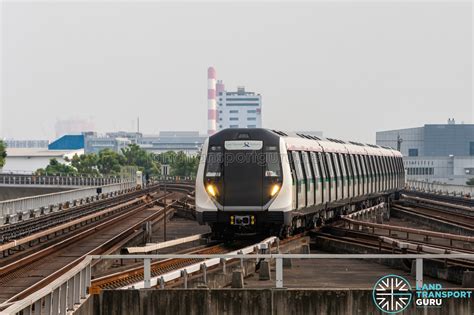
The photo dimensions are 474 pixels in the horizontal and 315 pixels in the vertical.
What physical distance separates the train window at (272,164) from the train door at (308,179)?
2928mm

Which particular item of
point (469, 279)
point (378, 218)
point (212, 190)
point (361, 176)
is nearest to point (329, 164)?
point (212, 190)

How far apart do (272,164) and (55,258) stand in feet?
20.8

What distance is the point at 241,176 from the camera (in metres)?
27.4

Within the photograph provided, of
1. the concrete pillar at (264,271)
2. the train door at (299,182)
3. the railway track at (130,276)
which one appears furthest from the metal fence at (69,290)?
the train door at (299,182)

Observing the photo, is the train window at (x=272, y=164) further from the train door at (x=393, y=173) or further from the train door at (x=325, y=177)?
the train door at (x=393, y=173)

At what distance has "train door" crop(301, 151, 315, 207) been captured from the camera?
3075cm

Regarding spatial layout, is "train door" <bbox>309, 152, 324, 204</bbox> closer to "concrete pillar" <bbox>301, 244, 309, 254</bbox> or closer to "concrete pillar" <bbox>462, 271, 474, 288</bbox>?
"concrete pillar" <bbox>301, 244, 309, 254</bbox>

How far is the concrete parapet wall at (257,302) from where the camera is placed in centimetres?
1580

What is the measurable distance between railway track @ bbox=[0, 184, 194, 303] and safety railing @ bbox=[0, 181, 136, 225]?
16.3 ft

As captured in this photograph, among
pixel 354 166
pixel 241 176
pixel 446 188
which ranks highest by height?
pixel 354 166

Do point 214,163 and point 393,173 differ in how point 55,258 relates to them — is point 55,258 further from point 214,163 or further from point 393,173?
point 393,173

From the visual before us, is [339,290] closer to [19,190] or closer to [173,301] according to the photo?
[173,301]

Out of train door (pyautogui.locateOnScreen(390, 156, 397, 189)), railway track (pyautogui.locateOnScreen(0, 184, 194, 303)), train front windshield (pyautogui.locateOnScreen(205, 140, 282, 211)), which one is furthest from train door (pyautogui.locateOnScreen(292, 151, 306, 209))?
train door (pyautogui.locateOnScreen(390, 156, 397, 189))

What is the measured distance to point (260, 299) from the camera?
16.0 meters
